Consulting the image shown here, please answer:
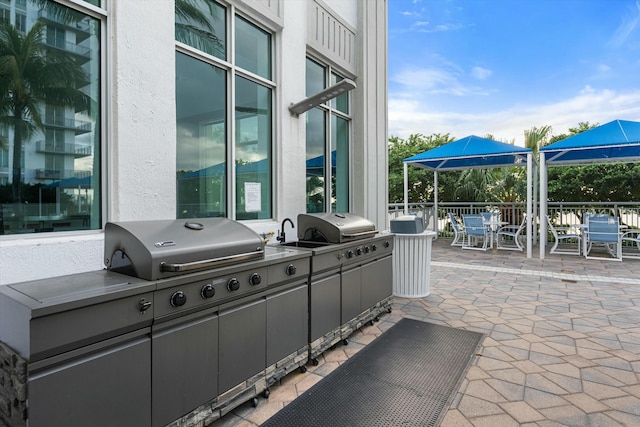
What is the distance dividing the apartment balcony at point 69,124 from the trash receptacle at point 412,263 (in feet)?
11.7

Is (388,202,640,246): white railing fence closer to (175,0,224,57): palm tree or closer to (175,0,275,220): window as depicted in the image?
(175,0,275,220): window

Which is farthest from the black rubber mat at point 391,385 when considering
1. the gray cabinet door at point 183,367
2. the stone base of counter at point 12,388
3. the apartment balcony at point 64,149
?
the apartment balcony at point 64,149

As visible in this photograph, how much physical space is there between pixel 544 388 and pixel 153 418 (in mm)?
2583

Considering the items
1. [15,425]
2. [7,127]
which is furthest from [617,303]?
[7,127]

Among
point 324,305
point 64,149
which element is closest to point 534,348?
point 324,305

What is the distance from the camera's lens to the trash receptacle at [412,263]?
4684mm

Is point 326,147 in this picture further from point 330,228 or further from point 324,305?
point 324,305

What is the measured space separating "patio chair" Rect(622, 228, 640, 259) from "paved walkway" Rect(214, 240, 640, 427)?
1857 millimetres

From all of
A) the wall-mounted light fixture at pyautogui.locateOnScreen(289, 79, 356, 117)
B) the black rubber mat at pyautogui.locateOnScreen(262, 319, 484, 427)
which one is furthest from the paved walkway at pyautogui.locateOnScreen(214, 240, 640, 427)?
the wall-mounted light fixture at pyautogui.locateOnScreen(289, 79, 356, 117)

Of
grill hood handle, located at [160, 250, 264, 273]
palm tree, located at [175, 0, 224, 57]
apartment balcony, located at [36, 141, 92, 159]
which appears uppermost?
palm tree, located at [175, 0, 224, 57]

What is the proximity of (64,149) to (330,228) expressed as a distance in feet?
7.01

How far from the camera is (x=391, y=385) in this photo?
8.46 feet

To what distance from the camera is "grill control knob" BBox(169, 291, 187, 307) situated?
179 cm

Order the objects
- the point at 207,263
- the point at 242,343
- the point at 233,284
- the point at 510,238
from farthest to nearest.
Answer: the point at 510,238
the point at 242,343
the point at 233,284
the point at 207,263
